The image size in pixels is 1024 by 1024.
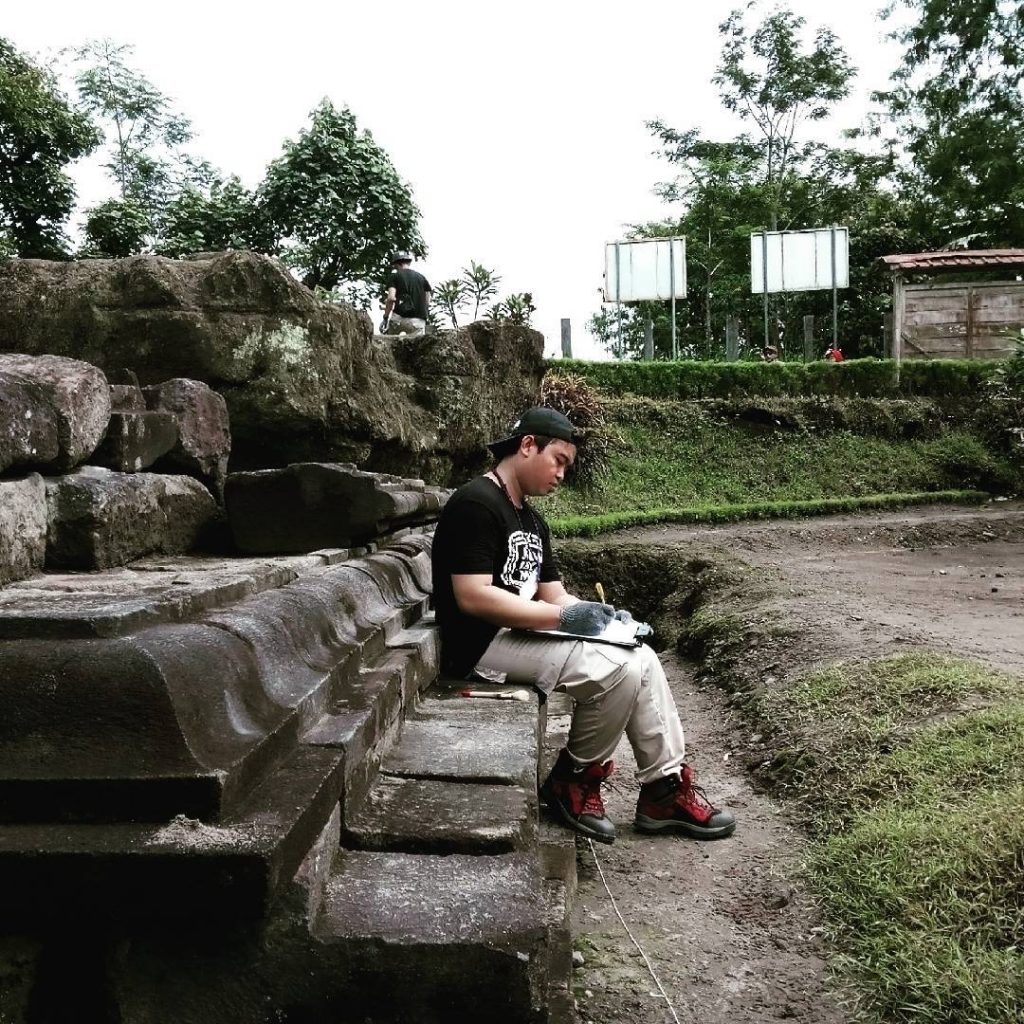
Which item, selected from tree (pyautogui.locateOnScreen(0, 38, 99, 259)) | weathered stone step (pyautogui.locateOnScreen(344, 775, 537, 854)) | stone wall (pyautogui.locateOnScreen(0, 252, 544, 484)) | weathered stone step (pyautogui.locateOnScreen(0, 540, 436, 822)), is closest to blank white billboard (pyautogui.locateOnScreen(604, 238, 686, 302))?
tree (pyautogui.locateOnScreen(0, 38, 99, 259))

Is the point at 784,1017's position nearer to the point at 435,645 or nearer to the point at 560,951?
the point at 560,951

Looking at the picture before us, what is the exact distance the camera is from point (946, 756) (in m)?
3.13

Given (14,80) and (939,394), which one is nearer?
(14,80)

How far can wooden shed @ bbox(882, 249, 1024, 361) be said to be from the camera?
17.6 m

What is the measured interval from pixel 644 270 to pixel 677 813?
16740 mm

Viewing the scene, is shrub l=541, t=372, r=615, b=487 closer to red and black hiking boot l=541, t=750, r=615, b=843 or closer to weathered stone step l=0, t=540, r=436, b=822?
red and black hiking boot l=541, t=750, r=615, b=843

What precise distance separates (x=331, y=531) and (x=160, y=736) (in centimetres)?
183

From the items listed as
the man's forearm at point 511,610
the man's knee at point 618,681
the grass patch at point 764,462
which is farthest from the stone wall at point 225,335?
the grass patch at point 764,462

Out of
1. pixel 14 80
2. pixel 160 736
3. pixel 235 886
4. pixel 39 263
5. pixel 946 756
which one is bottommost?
pixel 946 756

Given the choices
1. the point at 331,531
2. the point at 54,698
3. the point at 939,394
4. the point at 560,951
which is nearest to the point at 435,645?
the point at 331,531

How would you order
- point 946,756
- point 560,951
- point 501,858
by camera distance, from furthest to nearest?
point 946,756, point 560,951, point 501,858

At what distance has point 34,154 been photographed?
574 inches

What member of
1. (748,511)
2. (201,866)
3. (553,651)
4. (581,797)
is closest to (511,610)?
(553,651)

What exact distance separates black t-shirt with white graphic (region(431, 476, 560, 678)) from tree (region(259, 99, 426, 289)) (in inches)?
630
